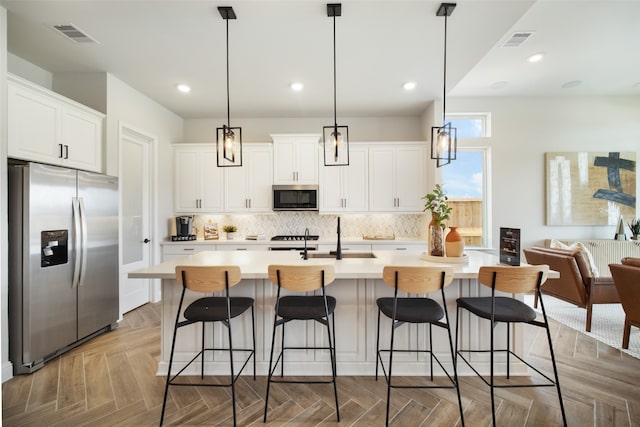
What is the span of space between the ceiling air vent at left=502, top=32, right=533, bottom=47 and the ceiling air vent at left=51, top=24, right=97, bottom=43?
14.2ft

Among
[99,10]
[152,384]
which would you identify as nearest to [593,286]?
[152,384]

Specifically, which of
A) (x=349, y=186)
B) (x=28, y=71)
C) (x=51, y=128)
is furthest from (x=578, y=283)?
(x=28, y=71)

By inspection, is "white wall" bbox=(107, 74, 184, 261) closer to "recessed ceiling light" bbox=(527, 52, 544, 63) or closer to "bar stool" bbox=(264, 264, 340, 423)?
"bar stool" bbox=(264, 264, 340, 423)

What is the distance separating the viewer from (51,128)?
2816 millimetres

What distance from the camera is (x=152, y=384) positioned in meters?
2.34

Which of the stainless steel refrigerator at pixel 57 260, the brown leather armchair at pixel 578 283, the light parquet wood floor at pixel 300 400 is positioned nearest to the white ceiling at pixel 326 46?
the stainless steel refrigerator at pixel 57 260

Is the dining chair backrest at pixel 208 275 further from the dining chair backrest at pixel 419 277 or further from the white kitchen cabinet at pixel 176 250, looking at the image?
the white kitchen cabinet at pixel 176 250

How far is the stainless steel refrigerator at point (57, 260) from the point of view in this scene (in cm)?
246

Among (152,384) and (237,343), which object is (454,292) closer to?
(237,343)

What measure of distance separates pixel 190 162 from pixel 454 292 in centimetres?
436

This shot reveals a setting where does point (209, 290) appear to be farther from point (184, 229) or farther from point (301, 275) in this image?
point (184, 229)

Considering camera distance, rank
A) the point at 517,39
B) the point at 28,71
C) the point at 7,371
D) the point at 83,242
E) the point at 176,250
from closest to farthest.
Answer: the point at 7,371
the point at 83,242
the point at 517,39
the point at 28,71
the point at 176,250

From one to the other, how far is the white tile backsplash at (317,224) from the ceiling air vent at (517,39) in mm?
2663

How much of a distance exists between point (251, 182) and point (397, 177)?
243cm
